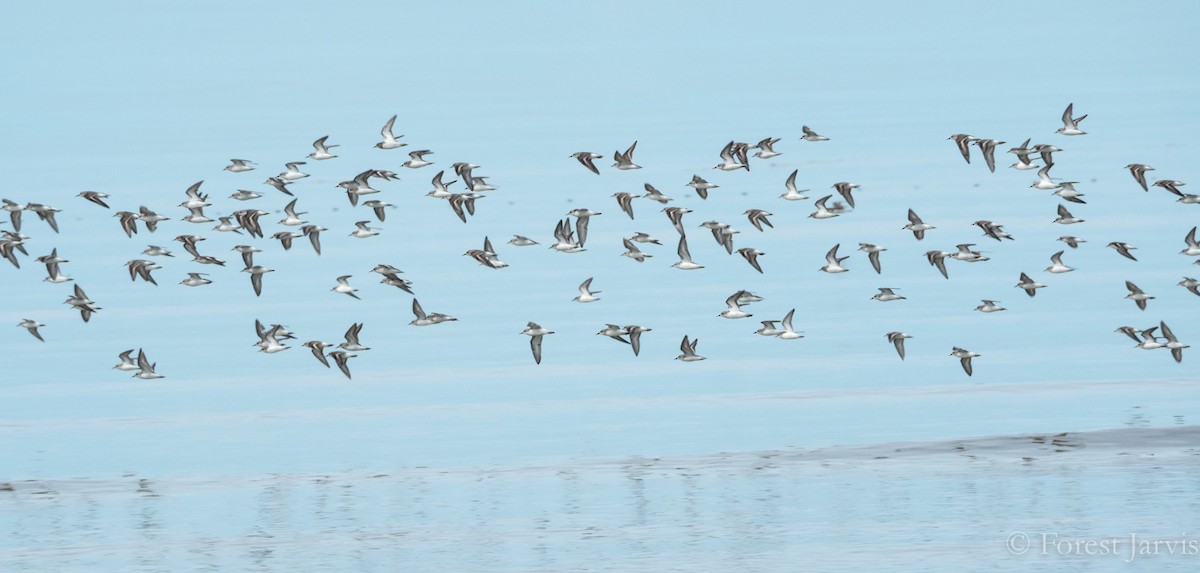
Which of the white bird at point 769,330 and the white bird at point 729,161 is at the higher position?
the white bird at point 729,161

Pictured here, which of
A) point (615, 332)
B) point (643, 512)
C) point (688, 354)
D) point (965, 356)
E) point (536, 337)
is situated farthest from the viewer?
point (615, 332)

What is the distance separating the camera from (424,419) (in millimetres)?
43562

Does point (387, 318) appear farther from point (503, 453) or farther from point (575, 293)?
point (503, 453)

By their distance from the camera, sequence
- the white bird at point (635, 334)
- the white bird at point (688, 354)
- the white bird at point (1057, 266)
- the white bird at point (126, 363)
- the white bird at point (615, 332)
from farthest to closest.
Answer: the white bird at point (1057, 266) → the white bird at point (615, 332) → the white bird at point (126, 363) → the white bird at point (635, 334) → the white bird at point (688, 354)

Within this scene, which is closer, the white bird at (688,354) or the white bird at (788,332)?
the white bird at (688,354)

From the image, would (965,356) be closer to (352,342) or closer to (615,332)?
(615,332)

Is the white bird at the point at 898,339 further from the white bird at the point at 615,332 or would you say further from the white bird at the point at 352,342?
the white bird at the point at 352,342

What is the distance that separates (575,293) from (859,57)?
7729 cm

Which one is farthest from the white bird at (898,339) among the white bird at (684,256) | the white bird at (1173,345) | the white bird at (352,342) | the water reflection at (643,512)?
the white bird at (352,342)

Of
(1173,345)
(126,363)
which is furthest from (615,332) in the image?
(1173,345)

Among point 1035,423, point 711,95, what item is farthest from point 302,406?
point 711,95

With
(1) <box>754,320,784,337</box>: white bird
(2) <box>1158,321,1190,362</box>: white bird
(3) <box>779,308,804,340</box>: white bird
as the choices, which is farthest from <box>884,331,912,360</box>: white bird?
(2) <box>1158,321,1190,362</box>: white bird

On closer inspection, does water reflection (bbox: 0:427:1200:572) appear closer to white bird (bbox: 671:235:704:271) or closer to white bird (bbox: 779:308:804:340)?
white bird (bbox: 671:235:704:271)

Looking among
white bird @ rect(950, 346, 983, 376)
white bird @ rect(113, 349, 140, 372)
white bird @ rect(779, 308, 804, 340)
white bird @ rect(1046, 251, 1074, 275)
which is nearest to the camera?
white bird @ rect(950, 346, 983, 376)
